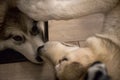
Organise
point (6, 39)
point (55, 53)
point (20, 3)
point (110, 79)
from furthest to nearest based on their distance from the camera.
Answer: point (6, 39), point (20, 3), point (55, 53), point (110, 79)

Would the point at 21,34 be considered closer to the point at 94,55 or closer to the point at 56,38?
the point at 56,38

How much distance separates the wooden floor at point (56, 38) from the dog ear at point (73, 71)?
43cm

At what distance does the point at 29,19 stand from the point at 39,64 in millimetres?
296

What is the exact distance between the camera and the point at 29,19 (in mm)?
1534

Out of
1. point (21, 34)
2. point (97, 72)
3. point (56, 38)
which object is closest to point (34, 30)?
point (21, 34)

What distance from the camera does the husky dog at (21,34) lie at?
1.55m

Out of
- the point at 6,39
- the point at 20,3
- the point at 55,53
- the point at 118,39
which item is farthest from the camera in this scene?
the point at 6,39

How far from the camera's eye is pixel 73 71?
1178 mm

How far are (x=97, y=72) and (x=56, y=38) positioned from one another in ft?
2.52

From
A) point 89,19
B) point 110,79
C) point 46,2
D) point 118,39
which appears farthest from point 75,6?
point 89,19

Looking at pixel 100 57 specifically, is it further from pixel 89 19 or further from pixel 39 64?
pixel 89 19

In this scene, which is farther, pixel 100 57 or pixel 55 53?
pixel 55 53

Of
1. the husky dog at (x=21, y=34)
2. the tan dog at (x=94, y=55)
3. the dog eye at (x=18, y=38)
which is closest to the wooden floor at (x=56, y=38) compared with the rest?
the husky dog at (x=21, y=34)

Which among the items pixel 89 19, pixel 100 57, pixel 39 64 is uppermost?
pixel 89 19
